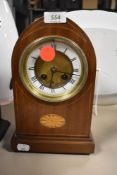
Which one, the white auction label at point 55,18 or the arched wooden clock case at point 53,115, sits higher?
the white auction label at point 55,18

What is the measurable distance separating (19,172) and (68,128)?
6.7 inches

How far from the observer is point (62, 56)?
70cm

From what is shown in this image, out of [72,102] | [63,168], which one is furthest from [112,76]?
[63,168]

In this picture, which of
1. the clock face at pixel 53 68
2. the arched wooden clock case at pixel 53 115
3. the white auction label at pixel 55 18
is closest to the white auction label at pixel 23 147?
the arched wooden clock case at pixel 53 115

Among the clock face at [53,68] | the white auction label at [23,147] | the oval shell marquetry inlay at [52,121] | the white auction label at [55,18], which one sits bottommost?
the white auction label at [23,147]

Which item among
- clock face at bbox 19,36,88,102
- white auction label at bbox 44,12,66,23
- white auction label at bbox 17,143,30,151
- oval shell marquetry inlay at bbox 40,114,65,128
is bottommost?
white auction label at bbox 17,143,30,151

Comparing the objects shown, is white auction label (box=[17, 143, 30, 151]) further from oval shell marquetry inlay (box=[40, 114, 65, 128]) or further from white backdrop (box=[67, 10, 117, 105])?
white backdrop (box=[67, 10, 117, 105])

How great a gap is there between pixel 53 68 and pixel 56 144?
0.21 metres

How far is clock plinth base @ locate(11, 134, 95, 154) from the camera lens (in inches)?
29.6

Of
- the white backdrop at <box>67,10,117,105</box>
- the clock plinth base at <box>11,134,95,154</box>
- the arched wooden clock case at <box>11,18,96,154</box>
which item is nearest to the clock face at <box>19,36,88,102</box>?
the arched wooden clock case at <box>11,18,96,154</box>

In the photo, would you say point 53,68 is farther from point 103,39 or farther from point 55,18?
point 103,39

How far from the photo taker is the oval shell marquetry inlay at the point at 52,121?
0.74 m

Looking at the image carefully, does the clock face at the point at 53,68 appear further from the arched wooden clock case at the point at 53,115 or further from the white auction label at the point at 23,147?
the white auction label at the point at 23,147

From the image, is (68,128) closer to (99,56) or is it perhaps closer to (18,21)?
(99,56)
